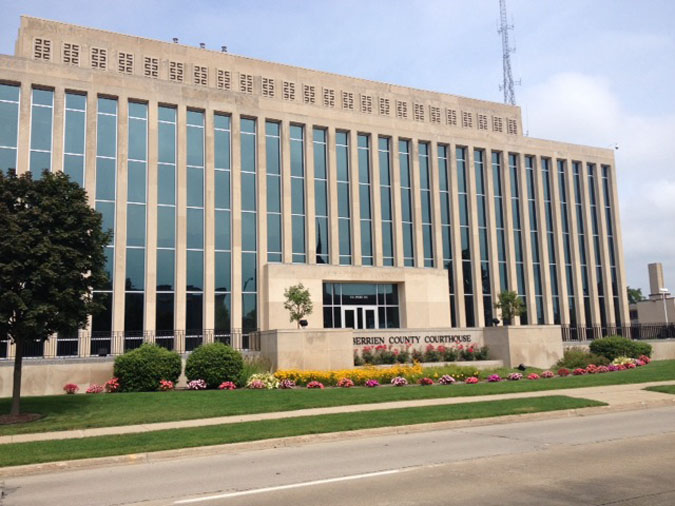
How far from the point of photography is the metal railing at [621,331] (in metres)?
41.2

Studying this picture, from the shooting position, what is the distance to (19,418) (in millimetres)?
16453

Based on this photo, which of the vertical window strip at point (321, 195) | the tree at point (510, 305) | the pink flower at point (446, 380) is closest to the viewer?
the pink flower at point (446, 380)

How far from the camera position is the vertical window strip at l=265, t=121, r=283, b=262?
37.2 meters

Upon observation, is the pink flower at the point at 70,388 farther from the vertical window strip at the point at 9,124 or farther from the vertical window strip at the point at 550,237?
the vertical window strip at the point at 550,237

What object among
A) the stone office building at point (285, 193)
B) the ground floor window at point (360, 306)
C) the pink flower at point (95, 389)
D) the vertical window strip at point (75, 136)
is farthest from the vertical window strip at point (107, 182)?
the ground floor window at point (360, 306)

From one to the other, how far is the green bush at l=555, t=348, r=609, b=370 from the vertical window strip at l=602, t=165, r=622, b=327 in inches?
796

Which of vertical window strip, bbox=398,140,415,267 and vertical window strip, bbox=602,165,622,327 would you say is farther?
vertical window strip, bbox=602,165,622,327

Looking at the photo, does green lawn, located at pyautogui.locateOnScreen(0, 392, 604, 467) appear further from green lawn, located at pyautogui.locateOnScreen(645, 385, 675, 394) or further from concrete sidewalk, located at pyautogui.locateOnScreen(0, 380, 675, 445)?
green lawn, located at pyautogui.locateOnScreen(645, 385, 675, 394)

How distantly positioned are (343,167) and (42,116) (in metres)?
18.1

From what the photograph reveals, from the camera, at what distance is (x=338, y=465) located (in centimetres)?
1009

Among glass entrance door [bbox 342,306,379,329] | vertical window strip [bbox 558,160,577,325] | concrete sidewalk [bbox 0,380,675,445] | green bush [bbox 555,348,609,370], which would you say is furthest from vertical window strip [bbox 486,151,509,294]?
concrete sidewalk [bbox 0,380,675,445]

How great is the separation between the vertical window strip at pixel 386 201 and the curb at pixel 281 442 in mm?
24406

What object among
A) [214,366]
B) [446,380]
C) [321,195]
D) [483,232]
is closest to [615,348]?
[446,380]

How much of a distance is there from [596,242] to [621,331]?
24.5ft
